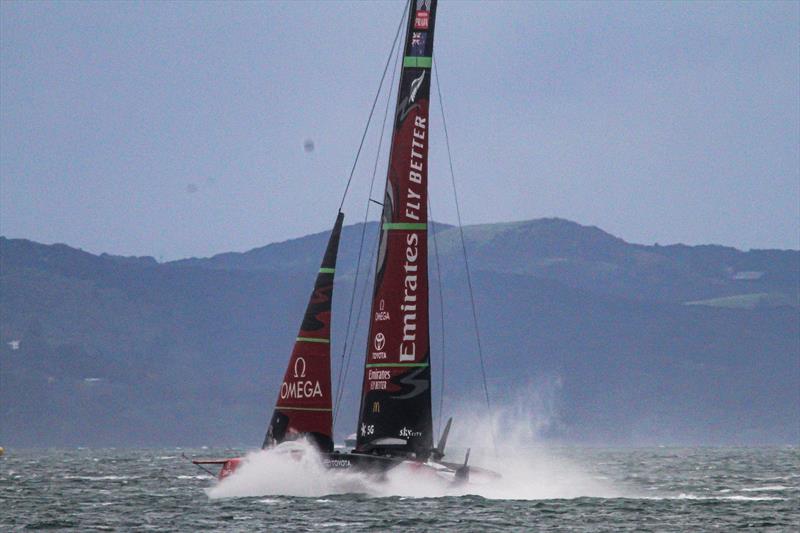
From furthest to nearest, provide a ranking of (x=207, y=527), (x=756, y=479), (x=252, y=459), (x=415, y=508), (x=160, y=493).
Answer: (x=756, y=479)
(x=160, y=493)
(x=252, y=459)
(x=415, y=508)
(x=207, y=527)

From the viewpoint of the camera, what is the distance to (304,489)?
44062 millimetres

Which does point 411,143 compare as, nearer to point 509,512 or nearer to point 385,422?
point 385,422

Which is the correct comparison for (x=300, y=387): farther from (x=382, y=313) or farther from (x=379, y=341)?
(x=382, y=313)

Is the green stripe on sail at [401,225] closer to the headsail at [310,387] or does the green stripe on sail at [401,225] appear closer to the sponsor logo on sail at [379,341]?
the headsail at [310,387]

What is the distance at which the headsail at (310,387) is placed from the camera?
44.7 meters

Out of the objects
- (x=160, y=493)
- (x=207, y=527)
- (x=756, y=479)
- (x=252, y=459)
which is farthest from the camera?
(x=756, y=479)

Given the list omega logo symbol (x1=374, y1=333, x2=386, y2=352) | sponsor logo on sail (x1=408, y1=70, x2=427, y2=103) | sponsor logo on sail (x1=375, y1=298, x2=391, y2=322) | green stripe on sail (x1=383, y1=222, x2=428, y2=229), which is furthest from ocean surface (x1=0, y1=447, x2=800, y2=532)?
sponsor logo on sail (x1=408, y1=70, x2=427, y2=103)

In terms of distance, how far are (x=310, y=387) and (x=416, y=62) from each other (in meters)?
9.61

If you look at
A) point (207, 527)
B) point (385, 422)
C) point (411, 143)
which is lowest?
point (207, 527)

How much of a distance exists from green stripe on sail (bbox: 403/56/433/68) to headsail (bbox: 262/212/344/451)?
5.31 m

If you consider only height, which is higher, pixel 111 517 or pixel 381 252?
pixel 381 252

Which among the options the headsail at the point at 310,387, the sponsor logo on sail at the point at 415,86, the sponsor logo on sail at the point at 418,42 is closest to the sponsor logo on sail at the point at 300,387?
the headsail at the point at 310,387

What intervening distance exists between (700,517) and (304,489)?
1076 cm

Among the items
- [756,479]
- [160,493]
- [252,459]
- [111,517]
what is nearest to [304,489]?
[252,459]
